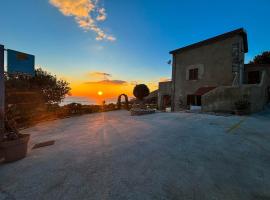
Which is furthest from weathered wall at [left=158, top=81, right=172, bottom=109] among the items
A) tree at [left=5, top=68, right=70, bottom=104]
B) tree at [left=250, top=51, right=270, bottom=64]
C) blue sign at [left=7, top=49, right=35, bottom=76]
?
tree at [left=250, top=51, right=270, bottom=64]

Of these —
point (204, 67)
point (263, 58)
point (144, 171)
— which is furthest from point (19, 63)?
point (263, 58)

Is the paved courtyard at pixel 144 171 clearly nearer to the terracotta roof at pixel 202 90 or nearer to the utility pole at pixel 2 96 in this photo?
the utility pole at pixel 2 96

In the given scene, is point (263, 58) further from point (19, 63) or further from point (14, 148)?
point (14, 148)

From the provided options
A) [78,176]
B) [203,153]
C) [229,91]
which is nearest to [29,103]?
[78,176]

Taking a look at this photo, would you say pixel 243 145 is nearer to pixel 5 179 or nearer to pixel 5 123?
pixel 5 179

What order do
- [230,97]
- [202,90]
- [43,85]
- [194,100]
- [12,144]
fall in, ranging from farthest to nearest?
[194,100] → [43,85] → [202,90] → [230,97] → [12,144]

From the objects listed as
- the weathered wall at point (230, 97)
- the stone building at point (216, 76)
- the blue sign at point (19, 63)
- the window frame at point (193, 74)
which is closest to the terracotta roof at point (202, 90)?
the stone building at point (216, 76)

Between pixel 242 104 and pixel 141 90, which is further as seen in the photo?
pixel 141 90

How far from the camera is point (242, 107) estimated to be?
11859 millimetres

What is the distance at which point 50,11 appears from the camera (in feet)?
32.5

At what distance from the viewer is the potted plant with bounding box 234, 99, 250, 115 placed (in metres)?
11.8

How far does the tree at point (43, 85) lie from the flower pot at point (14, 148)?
1127cm

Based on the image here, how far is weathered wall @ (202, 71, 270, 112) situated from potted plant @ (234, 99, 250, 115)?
0.41 m

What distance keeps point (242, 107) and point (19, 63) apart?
13.7 m
